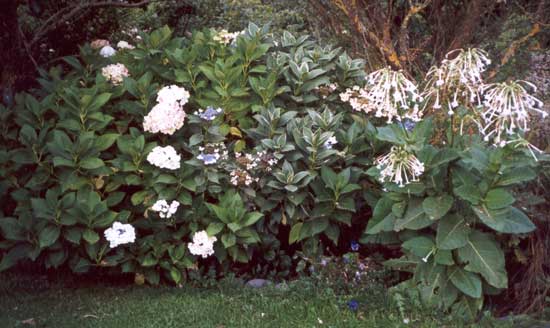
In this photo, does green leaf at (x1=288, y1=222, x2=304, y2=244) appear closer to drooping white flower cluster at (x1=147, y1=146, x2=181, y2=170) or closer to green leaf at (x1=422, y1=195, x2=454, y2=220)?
drooping white flower cluster at (x1=147, y1=146, x2=181, y2=170)

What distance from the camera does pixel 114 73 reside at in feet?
17.8

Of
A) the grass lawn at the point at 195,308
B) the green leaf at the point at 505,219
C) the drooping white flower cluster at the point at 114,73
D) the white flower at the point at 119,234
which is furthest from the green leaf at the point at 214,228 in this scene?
the green leaf at the point at 505,219

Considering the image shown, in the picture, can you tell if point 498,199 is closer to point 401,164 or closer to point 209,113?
point 401,164

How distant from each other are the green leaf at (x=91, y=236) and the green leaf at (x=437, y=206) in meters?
2.26

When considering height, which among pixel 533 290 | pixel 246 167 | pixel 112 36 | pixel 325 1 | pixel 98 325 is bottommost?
pixel 98 325

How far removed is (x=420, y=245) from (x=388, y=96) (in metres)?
0.91

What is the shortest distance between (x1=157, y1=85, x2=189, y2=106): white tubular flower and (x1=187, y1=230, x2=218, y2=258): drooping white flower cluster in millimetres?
964

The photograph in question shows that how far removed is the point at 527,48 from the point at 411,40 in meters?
1.31

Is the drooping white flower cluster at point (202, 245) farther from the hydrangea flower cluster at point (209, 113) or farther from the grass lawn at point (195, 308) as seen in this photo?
the hydrangea flower cluster at point (209, 113)

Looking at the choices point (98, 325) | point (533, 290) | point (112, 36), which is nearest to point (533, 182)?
point (533, 290)

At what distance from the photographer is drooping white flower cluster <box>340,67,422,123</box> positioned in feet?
13.0

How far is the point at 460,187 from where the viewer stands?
390 cm

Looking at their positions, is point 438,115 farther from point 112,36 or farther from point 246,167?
point 112,36

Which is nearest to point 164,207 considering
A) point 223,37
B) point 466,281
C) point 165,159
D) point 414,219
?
point 165,159
